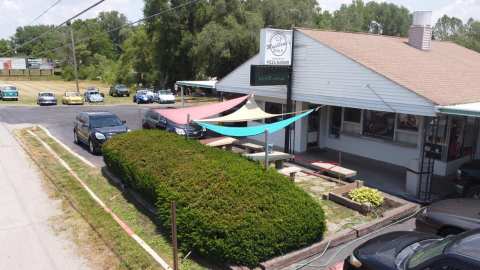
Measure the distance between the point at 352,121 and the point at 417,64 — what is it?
313 centimetres

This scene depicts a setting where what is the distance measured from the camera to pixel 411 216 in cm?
1011

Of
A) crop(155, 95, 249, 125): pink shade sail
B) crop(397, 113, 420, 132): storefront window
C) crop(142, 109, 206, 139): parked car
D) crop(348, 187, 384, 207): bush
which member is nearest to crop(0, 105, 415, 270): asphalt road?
crop(348, 187, 384, 207): bush

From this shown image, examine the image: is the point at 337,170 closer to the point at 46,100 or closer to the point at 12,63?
the point at 46,100

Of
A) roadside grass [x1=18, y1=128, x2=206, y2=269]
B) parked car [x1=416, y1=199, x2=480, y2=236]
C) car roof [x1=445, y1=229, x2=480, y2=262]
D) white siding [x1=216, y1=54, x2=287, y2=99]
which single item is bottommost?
roadside grass [x1=18, y1=128, x2=206, y2=269]

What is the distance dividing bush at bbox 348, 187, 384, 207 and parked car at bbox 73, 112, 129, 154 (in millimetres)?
10453

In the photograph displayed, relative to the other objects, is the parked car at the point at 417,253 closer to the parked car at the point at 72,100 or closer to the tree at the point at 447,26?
the parked car at the point at 72,100

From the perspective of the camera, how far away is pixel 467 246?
16.9ft

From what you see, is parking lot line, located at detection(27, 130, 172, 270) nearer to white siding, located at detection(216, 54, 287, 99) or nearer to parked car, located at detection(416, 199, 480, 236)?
parked car, located at detection(416, 199, 480, 236)

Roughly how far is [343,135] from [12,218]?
1179 cm

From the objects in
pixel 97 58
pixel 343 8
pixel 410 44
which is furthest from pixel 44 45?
pixel 410 44

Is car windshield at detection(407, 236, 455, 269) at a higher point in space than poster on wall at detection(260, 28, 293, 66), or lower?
lower

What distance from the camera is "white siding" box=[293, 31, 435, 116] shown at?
1170 cm

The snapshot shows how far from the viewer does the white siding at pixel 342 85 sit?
1170 cm

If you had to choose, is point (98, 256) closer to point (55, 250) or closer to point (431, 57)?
point (55, 250)
